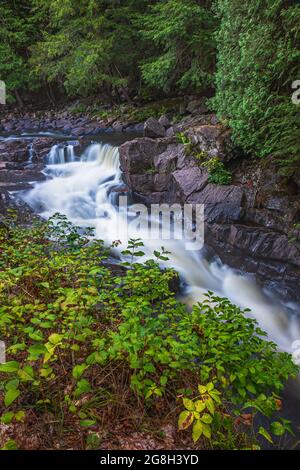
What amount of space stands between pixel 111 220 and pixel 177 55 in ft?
29.4

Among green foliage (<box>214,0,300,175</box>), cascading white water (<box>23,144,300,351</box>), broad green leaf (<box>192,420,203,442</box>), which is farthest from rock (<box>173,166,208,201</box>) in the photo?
broad green leaf (<box>192,420,203,442</box>)

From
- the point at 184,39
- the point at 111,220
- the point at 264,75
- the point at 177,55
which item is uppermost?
the point at 184,39

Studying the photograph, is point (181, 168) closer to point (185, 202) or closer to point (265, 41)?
point (185, 202)

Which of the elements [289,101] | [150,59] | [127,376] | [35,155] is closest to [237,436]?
[127,376]

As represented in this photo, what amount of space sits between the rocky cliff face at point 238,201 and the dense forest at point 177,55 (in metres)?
0.62

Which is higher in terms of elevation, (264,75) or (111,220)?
(264,75)

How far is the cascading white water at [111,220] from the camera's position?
19.0 feet

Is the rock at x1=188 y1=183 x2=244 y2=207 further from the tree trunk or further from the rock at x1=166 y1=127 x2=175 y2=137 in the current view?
the tree trunk

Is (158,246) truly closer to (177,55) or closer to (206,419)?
(206,419)

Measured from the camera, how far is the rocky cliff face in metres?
6.50

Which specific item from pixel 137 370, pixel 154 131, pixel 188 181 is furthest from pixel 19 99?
pixel 137 370

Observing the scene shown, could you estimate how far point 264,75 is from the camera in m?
6.48

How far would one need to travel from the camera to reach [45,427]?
2295mm

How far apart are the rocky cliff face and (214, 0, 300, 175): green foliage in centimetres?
56
